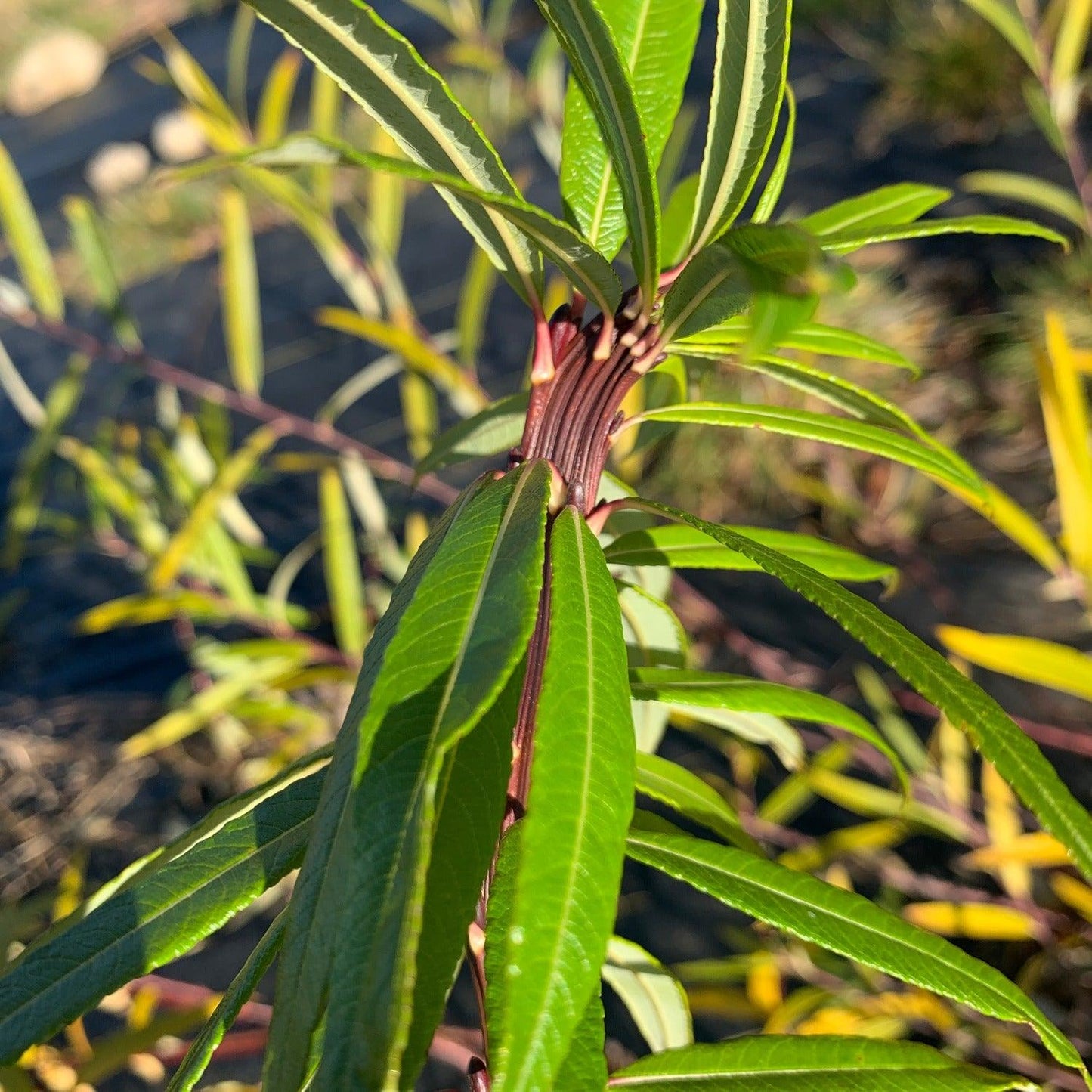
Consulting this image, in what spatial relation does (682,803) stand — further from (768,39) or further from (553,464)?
(768,39)

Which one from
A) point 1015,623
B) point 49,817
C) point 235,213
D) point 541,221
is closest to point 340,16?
point 541,221

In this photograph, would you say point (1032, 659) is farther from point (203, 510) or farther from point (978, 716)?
Answer: point (203, 510)

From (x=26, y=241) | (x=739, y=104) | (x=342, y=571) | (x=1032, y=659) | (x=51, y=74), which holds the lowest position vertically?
(x=1032, y=659)

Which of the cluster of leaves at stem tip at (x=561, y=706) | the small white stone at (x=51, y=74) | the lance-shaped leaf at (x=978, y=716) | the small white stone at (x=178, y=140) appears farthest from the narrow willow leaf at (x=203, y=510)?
the small white stone at (x=51, y=74)

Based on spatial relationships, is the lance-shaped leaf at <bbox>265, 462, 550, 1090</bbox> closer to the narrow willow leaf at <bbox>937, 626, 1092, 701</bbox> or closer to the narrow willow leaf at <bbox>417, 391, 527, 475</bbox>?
the narrow willow leaf at <bbox>417, 391, 527, 475</bbox>

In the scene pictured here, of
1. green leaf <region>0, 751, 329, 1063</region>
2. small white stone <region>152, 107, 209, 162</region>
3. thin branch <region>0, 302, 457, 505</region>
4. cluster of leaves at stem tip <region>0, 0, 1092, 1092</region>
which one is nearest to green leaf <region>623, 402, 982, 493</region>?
cluster of leaves at stem tip <region>0, 0, 1092, 1092</region>

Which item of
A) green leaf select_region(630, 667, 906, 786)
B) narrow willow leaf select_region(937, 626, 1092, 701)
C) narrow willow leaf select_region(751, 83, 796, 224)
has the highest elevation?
narrow willow leaf select_region(751, 83, 796, 224)

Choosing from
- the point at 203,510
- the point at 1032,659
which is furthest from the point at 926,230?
the point at 203,510
